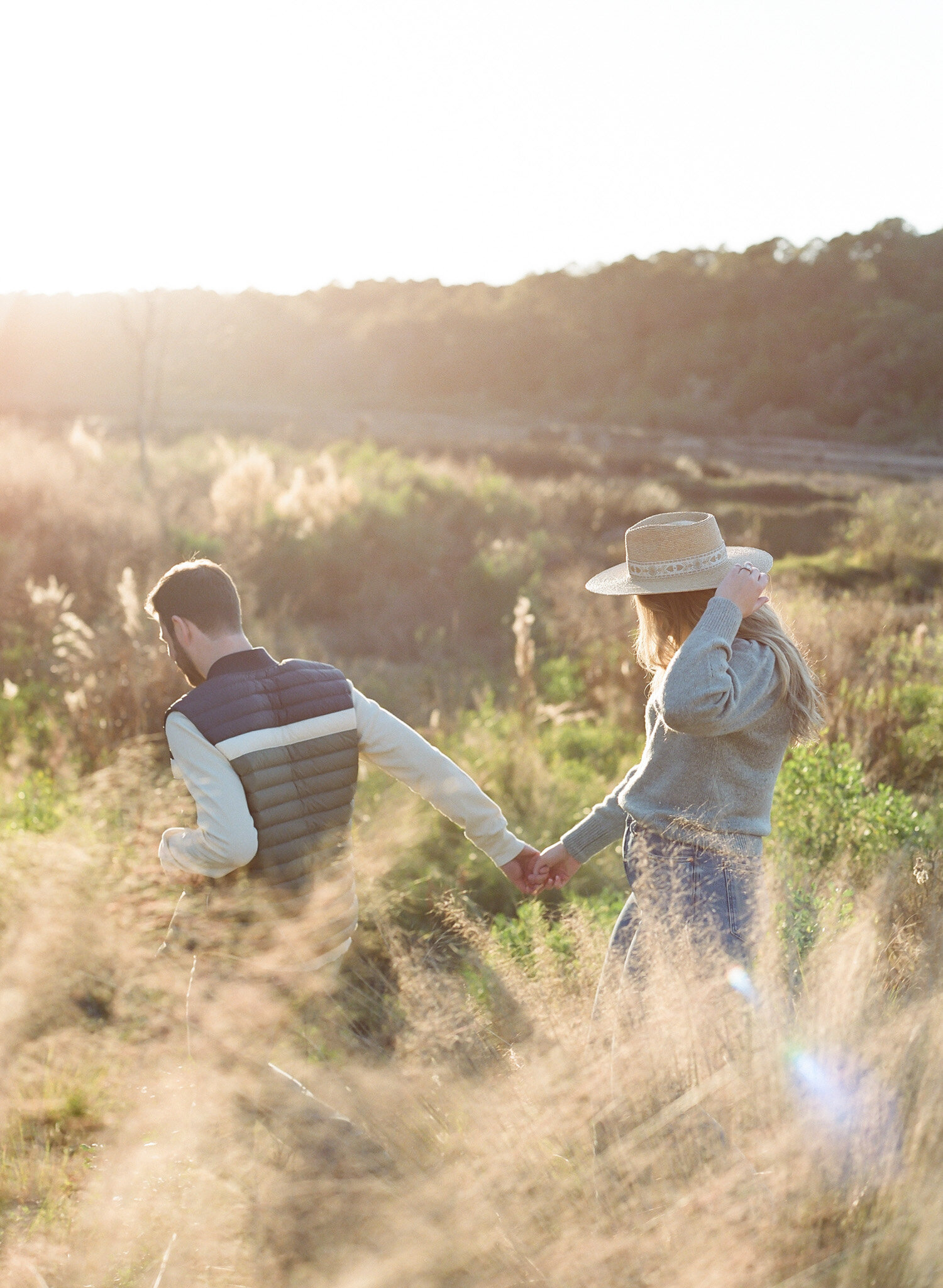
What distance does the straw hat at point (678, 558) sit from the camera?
2.21m

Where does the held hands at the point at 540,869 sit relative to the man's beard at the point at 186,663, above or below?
below

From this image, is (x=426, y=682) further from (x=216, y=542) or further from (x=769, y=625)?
(x=769, y=625)

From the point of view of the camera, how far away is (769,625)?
217cm

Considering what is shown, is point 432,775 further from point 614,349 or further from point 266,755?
point 614,349

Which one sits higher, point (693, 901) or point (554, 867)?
point (693, 901)

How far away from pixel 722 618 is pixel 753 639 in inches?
6.5

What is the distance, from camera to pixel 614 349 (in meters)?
65.4

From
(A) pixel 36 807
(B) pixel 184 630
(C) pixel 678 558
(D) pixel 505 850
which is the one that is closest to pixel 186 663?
(B) pixel 184 630

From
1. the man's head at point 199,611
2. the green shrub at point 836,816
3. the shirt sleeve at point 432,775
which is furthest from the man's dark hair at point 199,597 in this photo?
the green shrub at point 836,816

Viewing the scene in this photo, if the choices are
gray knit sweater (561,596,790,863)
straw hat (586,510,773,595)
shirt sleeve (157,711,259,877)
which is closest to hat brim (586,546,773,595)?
straw hat (586,510,773,595)

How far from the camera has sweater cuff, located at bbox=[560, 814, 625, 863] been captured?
2596mm

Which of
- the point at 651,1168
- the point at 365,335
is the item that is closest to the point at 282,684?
the point at 651,1168

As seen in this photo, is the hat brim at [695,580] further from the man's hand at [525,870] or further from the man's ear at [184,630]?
the man's ear at [184,630]

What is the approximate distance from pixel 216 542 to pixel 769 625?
885 cm
